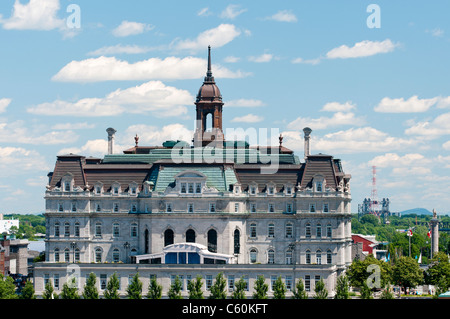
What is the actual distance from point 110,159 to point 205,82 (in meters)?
24.6

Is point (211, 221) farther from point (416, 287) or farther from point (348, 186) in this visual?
point (416, 287)

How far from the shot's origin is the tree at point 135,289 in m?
158

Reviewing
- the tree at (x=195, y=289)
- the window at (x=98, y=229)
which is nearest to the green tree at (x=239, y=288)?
the tree at (x=195, y=289)

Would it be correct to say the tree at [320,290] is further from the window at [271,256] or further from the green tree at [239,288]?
the window at [271,256]

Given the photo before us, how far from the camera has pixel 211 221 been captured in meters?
172

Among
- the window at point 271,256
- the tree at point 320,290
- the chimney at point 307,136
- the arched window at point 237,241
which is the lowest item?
the tree at point 320,290

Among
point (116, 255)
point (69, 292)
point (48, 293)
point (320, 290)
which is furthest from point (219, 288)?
point (116, 255)

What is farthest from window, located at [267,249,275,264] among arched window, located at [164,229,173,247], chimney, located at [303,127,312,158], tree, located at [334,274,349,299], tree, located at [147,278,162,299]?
tree, located at [147,278,162,299]

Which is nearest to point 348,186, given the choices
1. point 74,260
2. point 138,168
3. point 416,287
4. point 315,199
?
point 315,199

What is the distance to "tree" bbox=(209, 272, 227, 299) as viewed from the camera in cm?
15500

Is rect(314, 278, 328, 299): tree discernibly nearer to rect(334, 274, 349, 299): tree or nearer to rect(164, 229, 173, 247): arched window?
rect(334, 274, 349, 299): tree

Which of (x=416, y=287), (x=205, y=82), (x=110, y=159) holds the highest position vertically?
(x=205, y=82)

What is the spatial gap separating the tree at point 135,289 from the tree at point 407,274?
46124mm

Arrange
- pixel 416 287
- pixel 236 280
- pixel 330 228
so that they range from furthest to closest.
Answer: pixel 416 287, pixel 330 228, pixel 236 280
